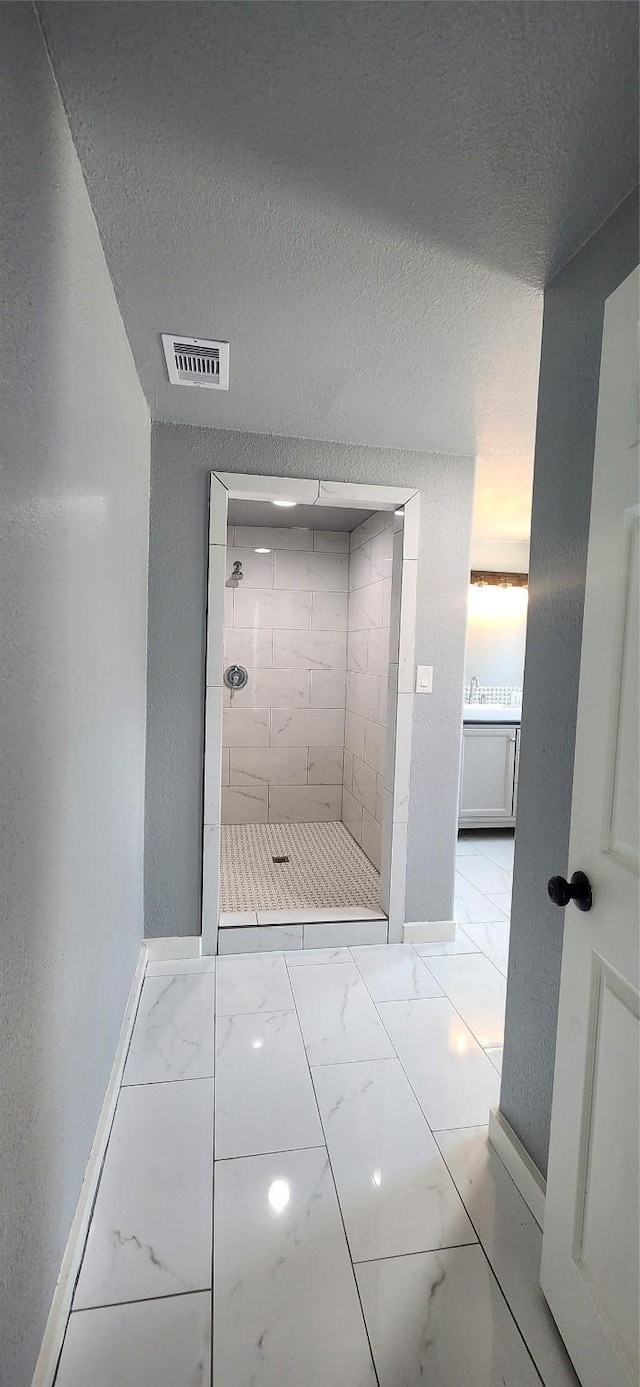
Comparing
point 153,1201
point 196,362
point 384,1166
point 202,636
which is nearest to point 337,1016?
point 384,1166

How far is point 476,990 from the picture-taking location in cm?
248

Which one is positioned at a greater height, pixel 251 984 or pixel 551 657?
pixel 551 657

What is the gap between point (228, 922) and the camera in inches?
108

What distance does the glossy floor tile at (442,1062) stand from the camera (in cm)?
182

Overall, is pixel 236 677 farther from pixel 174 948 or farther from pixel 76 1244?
pixel 76 1244

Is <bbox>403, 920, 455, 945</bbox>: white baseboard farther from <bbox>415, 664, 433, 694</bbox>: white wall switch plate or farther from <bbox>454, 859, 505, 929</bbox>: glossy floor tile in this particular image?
<bbox>415, 664, 433, 694</bbox>: white wall switch plate

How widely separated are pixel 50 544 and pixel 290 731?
3.65 metres

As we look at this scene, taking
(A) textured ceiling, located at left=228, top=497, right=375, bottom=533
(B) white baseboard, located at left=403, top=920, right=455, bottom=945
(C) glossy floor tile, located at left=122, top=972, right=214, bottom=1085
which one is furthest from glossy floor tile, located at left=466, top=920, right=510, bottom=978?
(A) textured ceiling, located at left=228, top=497, right=375, bottom=533

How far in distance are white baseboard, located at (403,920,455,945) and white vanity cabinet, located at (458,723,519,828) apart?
5.54 feet

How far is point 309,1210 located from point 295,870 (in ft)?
6.93

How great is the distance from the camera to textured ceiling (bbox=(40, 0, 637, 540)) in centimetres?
90

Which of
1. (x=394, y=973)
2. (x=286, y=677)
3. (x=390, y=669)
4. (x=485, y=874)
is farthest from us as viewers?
(x=286, y=677)

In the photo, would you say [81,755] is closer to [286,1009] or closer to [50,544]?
[50,544]

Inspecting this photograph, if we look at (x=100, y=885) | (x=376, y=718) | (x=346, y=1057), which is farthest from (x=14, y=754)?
(x=376, y=718)
